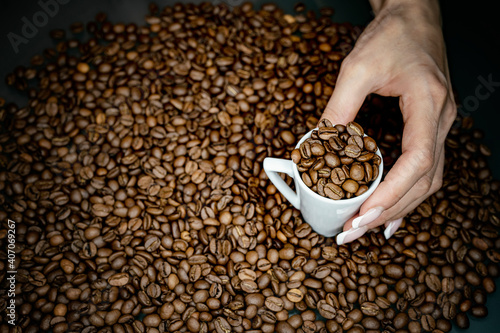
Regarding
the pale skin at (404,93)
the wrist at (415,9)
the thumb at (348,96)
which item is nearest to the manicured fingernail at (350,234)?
the pale skin at (404,93)

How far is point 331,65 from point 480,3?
0.70m

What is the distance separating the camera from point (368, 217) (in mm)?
1136

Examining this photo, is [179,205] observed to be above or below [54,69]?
below

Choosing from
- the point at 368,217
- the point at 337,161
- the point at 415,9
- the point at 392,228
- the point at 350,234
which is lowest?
the point at 392,228

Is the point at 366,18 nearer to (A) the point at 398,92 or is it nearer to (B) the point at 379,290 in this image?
(A) the point at 398,92

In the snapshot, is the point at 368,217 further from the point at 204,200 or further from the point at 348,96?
the point at 204,200

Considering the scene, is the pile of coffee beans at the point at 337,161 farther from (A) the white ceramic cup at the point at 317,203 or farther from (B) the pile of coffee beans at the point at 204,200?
(B) the pile of coffee beans at the point at 204,200

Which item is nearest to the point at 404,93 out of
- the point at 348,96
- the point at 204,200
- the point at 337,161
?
the point at 348,96

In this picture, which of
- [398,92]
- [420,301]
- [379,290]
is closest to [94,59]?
[398,92]

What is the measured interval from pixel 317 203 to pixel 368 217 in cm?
15

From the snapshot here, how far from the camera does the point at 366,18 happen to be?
1.96 metres

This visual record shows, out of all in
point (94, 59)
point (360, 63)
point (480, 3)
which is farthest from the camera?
point (94, 59)

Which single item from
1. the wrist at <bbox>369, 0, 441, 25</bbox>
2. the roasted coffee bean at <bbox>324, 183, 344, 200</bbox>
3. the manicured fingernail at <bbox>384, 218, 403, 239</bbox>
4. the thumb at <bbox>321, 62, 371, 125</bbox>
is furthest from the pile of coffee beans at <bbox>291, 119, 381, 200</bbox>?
the wrist at <bbox>369, 0, 441, 25</bbox>

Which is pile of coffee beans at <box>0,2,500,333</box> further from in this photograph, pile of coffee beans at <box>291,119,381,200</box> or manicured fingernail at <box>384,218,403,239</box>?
pile of coffee beans at <box>291,119,381,200</box>
